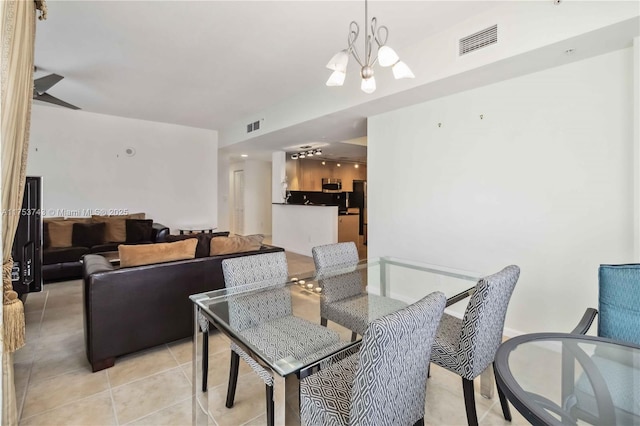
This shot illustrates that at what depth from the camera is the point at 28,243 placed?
2.31m

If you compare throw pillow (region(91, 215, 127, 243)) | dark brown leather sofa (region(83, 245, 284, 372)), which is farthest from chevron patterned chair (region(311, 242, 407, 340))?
throw pillow (region(91, 215, 127, 243))

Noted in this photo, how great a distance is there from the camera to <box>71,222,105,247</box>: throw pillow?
4449 mm

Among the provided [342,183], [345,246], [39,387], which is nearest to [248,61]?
[345,246]

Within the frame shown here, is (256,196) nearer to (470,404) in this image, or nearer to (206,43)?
(206,43)

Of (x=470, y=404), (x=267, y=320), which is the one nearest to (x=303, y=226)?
(x=267, y=320)

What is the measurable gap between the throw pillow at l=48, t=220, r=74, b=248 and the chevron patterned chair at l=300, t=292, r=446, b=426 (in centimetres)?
485

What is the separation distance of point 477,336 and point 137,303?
2.24 metres

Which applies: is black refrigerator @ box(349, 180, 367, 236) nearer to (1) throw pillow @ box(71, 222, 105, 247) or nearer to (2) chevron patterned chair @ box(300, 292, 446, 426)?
(1) throw pillow @ box(71, 222, 105, 247)

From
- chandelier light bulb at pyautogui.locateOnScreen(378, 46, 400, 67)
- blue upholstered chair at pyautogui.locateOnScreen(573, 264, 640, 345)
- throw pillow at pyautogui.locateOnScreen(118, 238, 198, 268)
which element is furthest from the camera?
throw pillow at pyautogui.locateOnScreen(118, 238, 198, 268)

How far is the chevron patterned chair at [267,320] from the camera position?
151 centimetres

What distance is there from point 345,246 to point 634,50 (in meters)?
2.41

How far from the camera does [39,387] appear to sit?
192 centimetres

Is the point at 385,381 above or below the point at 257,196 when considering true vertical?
below

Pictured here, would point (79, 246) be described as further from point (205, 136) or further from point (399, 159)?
point (399, 159)
